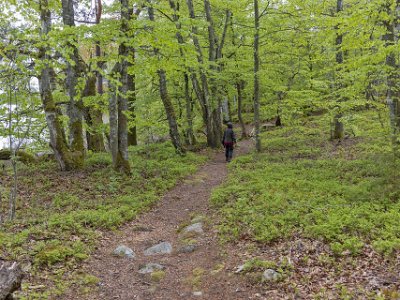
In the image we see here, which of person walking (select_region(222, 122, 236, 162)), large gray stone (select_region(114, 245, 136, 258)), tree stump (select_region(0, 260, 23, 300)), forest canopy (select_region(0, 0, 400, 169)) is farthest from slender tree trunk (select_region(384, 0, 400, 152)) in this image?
tree stump (select_region(0, 260, 23, 300))

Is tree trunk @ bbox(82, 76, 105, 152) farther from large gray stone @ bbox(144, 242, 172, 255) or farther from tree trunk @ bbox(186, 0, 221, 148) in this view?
large gray stone @ bbox(144, 242, 172, 255)

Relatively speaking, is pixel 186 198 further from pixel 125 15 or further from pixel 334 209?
pixel 125 15

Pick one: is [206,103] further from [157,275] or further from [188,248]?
[157,275]

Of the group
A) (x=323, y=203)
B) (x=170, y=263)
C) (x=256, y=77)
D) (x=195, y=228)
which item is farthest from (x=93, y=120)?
(x=323, y=203)

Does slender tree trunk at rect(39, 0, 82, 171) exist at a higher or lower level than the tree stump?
higher

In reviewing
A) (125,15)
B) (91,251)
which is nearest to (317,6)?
(125,15)

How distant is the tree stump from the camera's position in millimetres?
4760

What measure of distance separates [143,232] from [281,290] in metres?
4.60

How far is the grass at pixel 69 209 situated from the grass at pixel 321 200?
281cm

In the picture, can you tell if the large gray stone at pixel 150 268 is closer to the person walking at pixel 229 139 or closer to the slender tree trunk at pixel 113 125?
the slender tree trunk at pixel 113 125

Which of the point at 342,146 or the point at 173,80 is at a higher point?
the point at 173,80

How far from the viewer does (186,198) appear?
1198cm

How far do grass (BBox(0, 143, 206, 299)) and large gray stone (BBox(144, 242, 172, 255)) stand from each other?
1325 millimetres

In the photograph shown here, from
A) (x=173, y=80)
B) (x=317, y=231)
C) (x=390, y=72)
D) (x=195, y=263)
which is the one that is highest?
(x=173, y=80)
